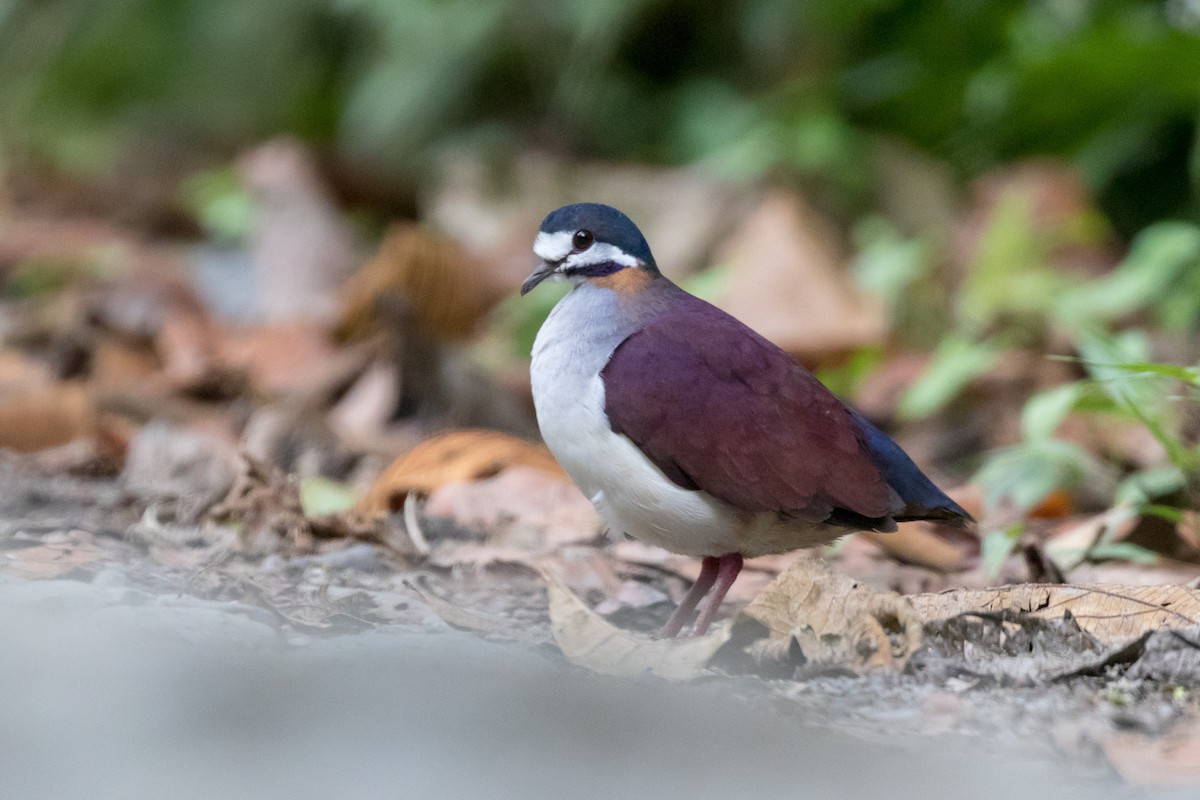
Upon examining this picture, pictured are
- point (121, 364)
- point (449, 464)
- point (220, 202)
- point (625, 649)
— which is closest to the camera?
point (625, 649)

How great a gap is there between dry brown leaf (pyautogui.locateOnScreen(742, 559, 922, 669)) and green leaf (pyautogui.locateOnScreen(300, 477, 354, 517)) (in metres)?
1.65

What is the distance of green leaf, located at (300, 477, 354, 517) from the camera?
14.3 feet

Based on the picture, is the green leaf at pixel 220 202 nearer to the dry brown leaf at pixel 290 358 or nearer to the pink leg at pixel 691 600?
the dry brown leaf at pixel 290 358

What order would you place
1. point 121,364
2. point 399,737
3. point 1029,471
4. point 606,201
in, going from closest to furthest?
point 399,737, point 1029,471, point 121,364, point 606,201

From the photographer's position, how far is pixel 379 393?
5.68 metres

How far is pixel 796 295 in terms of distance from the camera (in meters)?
6.47

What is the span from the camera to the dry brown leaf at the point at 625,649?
9.04 feet

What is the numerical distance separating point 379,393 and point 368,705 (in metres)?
3.53

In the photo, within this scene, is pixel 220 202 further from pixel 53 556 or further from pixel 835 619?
pixel 835 619

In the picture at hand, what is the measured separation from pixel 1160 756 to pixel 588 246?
1829 mm

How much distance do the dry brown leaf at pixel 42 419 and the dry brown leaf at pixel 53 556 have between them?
4.24 ft

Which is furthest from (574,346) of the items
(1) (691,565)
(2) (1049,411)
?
(2) (1049,411)

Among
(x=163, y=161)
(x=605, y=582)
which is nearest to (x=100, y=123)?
(x=163, y=161)

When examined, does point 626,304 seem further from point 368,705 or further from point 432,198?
point 432,198
